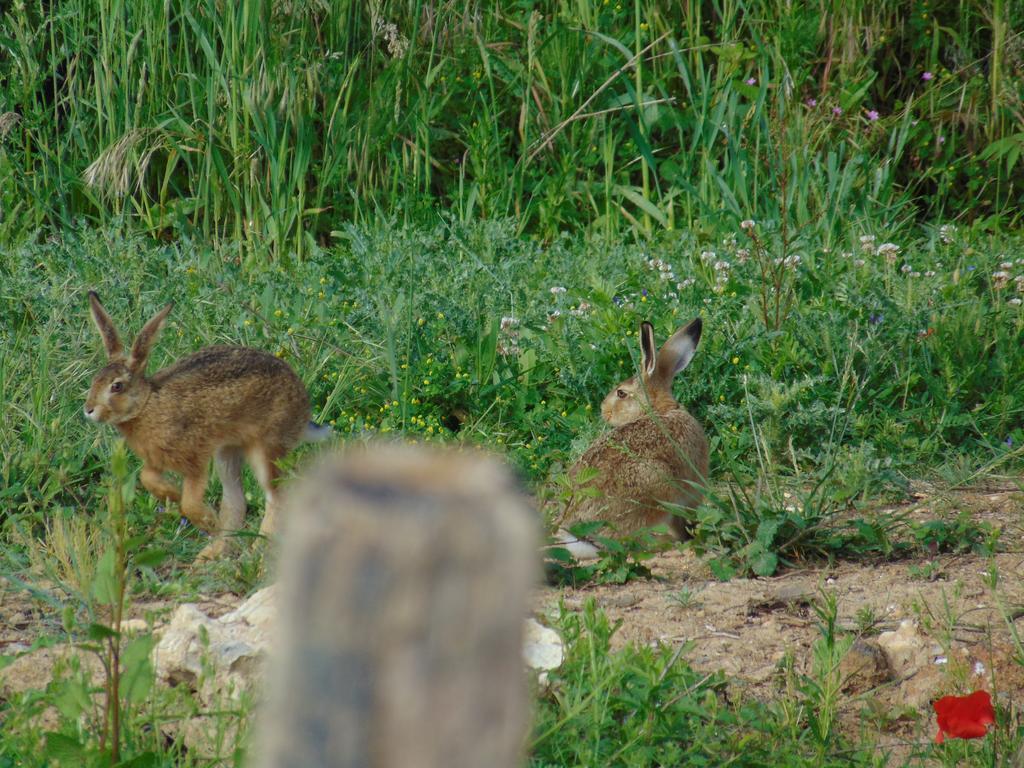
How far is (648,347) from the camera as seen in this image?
5301mm

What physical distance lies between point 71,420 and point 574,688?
2860 millimetres

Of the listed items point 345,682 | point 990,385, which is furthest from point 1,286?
point 345,682

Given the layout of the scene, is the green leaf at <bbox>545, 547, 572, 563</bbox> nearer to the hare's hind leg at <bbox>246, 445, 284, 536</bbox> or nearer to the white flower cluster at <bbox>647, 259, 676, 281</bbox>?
the hare's hind leg at <bbox>246, 445, 284, 536</bbox>

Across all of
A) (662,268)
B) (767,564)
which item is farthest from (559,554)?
(662,268)

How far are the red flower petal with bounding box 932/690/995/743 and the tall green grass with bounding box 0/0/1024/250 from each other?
4.87 meters

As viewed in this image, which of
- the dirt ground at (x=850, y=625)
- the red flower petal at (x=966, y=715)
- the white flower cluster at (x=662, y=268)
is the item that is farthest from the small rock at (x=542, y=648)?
the white flower cluster at (x=662, y=268)

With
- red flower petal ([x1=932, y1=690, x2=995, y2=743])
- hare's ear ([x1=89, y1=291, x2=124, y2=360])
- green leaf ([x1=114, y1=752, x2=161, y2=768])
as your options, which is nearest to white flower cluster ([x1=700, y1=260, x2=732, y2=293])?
hare's ear ([x1=89, y1=291, x2=124, y2=360])

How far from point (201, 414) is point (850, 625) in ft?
7.69

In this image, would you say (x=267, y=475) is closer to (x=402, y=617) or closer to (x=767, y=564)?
(x=767, y=564)

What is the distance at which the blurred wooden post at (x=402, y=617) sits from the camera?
0.91 m

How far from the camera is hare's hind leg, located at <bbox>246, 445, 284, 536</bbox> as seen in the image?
4.57 metres

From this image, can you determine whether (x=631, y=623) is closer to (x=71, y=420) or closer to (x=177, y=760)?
(x=177, y=760)

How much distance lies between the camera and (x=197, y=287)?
6.21 m

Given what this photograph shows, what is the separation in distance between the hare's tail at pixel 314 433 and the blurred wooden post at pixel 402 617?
3.91m
